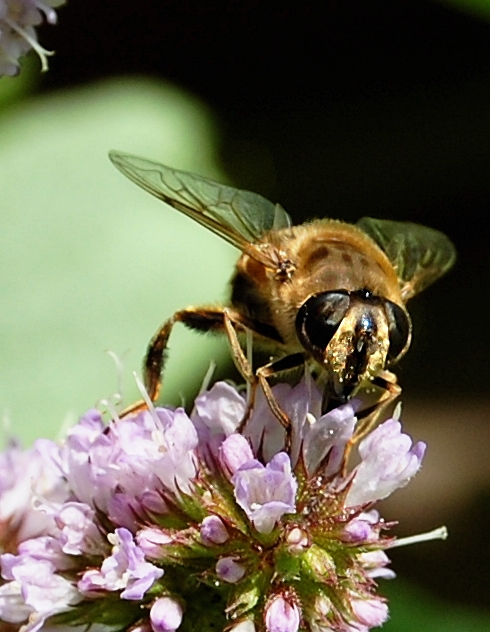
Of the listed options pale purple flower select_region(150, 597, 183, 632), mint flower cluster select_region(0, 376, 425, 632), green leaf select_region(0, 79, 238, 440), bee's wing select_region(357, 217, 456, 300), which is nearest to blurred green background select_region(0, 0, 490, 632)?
green leaf select_region(0, 79, 238, 440)

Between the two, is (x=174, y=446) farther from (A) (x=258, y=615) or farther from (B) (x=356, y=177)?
(B) (x=356, y=177)

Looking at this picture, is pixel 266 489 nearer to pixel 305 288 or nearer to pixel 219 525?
pixel 219 525

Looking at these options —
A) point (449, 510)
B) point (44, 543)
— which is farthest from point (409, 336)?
point (449, 510)

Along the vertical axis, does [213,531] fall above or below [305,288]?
below

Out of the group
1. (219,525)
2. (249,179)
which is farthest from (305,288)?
(249,179)

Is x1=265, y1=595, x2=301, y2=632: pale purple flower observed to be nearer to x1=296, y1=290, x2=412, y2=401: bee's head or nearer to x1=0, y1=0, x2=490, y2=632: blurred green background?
x1=296, y1=290, x2=412, y2=401: bee's head
